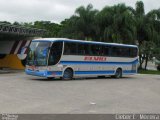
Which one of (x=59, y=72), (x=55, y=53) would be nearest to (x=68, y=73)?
(x=59, y=72)

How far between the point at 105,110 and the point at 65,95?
4306 millimetres

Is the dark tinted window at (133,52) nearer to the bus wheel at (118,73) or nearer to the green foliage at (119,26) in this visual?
the bus wheel at (118,73)

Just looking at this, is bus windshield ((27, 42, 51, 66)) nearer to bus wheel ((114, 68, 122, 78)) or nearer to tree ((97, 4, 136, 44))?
bus wheel ((114, 68, 122, 78))

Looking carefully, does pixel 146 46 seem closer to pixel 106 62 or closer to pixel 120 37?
pixel 120 37

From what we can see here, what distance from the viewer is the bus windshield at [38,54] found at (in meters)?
24.6

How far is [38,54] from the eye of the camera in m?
24.9

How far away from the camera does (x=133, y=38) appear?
4794cm

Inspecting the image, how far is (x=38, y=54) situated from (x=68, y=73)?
2659 mm

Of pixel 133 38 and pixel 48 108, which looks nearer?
pixel 48 108

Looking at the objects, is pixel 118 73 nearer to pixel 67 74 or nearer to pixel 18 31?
pixel 67 74

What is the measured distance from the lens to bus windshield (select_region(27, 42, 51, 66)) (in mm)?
24578

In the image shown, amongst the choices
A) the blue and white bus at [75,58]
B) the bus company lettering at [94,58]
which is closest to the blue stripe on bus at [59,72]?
the blue and white bus at [75,58]

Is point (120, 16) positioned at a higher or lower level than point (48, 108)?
higher

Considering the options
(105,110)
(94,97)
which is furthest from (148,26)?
(105,110)
